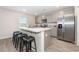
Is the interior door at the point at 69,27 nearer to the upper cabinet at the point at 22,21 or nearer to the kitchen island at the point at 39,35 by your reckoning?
the kitchen island at the point at 39,35

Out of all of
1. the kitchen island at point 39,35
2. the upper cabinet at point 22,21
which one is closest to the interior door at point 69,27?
the kitchen island at point 39,35

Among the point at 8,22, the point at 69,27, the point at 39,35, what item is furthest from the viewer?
the point at 69,27

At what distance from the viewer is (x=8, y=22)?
189 cm

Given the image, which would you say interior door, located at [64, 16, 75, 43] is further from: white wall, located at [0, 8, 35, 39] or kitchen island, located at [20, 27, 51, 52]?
white wall, located at [0, 8, 35, 39]

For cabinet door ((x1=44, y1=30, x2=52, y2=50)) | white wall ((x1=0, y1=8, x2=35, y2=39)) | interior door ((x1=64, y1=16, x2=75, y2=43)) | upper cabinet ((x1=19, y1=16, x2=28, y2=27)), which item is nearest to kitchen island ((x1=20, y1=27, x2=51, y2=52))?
cabinet door ((x1=44, y1=30, x2=52, y2=50))

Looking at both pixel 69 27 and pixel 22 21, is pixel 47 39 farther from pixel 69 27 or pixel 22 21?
pixel 69 27

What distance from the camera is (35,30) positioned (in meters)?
2.34

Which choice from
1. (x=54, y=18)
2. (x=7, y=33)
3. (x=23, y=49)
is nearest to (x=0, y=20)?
(x=7, y=33)

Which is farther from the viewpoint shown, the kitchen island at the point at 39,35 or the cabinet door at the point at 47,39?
the cabinet door at the point at 47,39

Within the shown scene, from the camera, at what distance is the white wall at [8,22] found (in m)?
1.80

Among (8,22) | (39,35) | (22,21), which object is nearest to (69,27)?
(39,35)

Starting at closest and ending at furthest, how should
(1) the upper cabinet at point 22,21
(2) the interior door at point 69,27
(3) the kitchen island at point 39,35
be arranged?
(1) the upper cabinet at point 22,21 < (3) the kitchen island at point 39,35 < (2) the interior door at point 69,27

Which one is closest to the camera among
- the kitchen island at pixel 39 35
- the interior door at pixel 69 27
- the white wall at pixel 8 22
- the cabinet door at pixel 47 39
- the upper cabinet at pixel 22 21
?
the white wall at pixel 8 22
